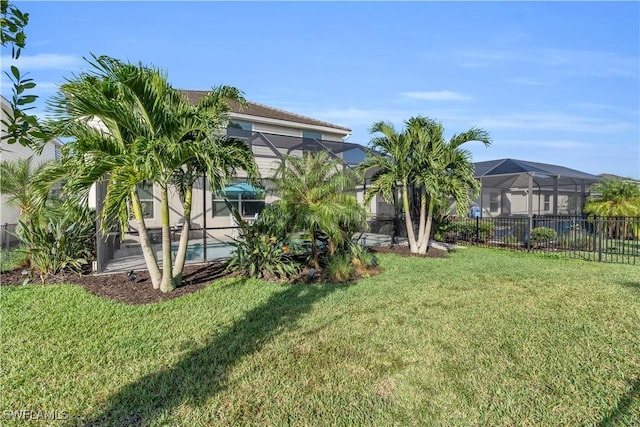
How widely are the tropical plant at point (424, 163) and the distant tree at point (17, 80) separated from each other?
9.37 metres

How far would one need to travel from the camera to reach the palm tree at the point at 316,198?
7.31 meters

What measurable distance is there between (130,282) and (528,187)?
1599 centimetres

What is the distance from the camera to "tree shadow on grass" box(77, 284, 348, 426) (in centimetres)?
278

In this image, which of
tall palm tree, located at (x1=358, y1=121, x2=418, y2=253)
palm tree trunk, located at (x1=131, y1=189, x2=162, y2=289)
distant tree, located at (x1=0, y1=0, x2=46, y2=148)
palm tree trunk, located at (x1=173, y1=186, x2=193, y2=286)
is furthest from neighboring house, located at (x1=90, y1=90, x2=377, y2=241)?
Answer: distant tree, located at (x1=0, y1=0, x2=46, y2=148)

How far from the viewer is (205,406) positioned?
288 centimetres

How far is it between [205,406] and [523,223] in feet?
41.5

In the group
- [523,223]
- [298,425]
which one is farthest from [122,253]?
[523,223]

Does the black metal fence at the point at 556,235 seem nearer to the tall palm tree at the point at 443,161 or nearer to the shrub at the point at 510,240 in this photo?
the shrub at the point at 510,240

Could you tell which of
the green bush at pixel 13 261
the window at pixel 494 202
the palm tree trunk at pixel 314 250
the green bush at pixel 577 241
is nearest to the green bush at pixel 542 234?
the green bush at pixel 577 241

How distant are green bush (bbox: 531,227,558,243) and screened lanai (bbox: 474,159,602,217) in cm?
63

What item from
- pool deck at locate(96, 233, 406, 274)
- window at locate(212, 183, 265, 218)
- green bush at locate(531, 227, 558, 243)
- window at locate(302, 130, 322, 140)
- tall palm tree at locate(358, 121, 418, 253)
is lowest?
pool deck at locate(96, 233, 406, 274)

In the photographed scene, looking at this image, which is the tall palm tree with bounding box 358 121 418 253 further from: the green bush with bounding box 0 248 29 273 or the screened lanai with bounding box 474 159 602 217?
the green bush with bounding box 0 248 29 273

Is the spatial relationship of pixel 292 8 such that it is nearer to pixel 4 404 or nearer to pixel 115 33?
pixel 115 33

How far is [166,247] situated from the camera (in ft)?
19.7
